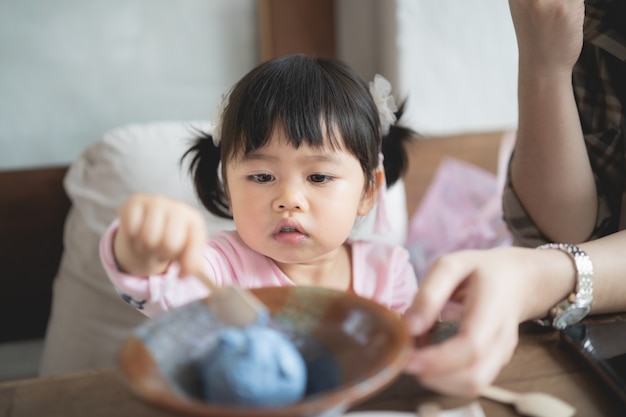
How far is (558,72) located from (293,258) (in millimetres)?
571

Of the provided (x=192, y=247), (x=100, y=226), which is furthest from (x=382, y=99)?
(x=100, y=226)

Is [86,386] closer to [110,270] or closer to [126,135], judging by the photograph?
[110,270]

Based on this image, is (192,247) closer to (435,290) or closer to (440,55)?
(435,290)

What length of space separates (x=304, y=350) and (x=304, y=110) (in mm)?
490

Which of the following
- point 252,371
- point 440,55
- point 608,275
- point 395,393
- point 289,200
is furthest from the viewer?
point 440,55

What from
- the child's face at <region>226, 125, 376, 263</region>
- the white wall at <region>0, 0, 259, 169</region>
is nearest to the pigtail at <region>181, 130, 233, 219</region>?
the child's face at <region>226, 125, 376, 263</region>

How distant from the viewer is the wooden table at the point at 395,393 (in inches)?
28.7

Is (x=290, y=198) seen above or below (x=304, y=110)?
below

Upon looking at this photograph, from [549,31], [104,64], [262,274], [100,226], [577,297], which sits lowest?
[100,226]

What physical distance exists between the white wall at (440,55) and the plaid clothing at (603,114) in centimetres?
93

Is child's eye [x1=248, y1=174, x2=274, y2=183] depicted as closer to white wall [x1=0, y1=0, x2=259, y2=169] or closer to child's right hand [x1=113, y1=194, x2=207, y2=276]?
child's right hand [x1=113, y1=194, x2=207, y2=276]

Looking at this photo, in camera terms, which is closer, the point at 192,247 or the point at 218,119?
the point at 192,247

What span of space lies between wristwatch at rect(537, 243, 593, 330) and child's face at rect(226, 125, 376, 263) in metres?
0.36

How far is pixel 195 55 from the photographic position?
2.23 meters
